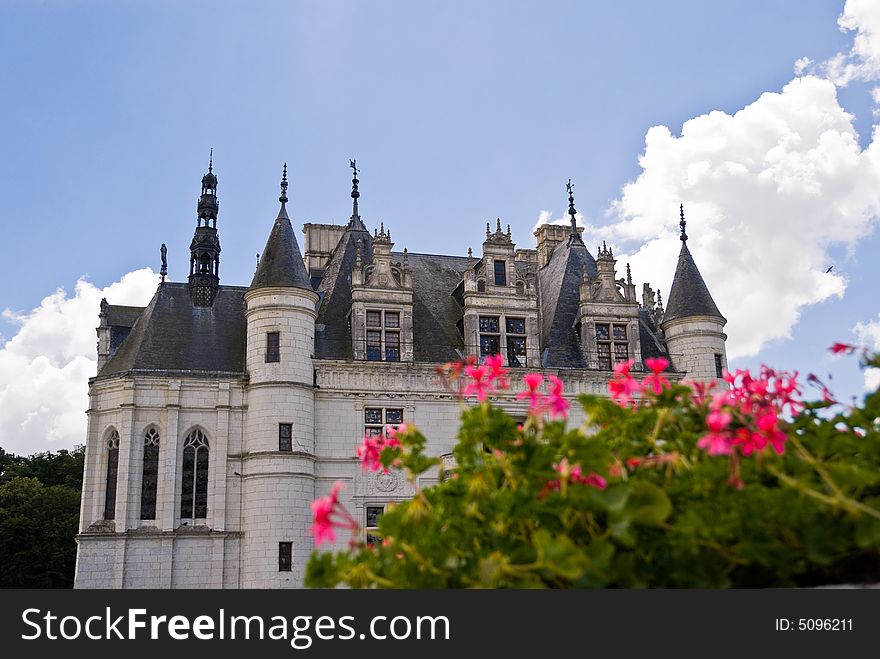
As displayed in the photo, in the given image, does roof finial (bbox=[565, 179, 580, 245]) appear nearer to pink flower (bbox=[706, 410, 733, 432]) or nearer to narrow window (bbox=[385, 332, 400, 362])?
narrow window (bbox=[385, 332, 400, 362])

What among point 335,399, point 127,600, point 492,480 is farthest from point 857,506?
point 335,399

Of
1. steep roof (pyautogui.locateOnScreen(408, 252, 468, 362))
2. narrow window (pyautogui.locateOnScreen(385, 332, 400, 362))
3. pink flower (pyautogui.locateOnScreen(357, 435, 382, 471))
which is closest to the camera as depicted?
pink flower (pyautogui.locateOnScreen(357, 435, 382, 471))

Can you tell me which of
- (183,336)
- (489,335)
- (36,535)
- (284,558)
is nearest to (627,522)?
(284,558)

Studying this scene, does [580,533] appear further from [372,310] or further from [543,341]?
[543,341]

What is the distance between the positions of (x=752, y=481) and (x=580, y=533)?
30.2 inches

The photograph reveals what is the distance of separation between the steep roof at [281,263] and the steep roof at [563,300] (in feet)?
26.7

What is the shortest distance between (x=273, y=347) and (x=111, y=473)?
568 centimetres

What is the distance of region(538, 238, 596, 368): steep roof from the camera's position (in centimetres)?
2867

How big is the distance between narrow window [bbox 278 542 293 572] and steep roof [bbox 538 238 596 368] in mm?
9852

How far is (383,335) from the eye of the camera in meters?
26.9

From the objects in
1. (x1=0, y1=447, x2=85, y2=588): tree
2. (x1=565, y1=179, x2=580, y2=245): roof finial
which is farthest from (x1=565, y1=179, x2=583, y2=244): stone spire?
(x1=0, y1=447, x2=85, y2=588): tree

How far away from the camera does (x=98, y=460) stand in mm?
24844

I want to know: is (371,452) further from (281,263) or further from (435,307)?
(435,307)

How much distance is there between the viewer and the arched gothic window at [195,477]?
80.2 ft
